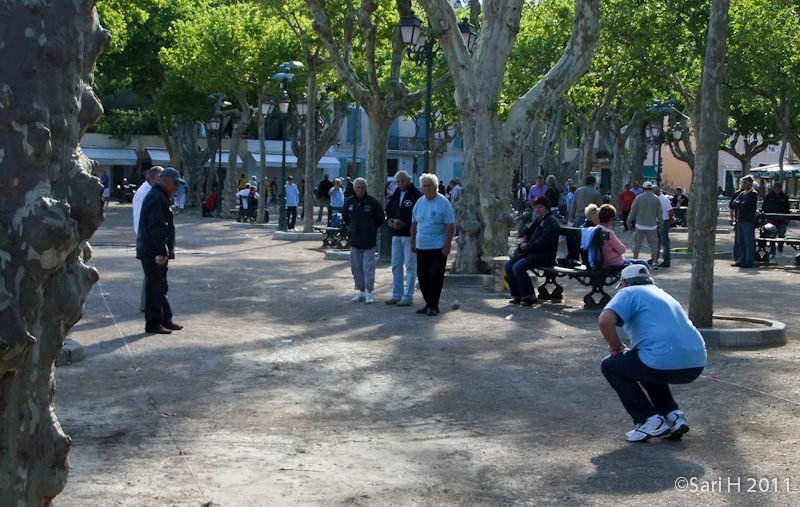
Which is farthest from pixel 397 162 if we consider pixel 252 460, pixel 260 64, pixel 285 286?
pixel 252 460

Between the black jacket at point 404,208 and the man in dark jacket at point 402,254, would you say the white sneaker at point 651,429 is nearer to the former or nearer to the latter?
the man in dark jacket at point 402,254

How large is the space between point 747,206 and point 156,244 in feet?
42.2

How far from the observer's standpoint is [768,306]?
13.6m

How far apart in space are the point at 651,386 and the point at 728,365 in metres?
2.78

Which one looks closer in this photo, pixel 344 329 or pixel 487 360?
pixel 487 360

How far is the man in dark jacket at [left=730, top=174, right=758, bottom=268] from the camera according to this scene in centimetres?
1947

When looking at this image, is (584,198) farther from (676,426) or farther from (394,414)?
(676,426)

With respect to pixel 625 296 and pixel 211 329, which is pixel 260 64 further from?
pixel 625 296

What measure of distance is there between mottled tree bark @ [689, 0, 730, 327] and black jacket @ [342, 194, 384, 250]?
4.22 metres

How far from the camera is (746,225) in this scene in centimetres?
1975

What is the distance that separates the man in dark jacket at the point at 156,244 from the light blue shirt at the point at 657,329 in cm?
523

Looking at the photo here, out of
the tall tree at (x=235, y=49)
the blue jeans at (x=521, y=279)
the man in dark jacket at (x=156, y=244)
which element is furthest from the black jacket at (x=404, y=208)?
the tall tree at (x=235, y=49)

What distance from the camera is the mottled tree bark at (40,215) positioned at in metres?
2.75

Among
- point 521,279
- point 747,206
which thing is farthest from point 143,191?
point 747,206
